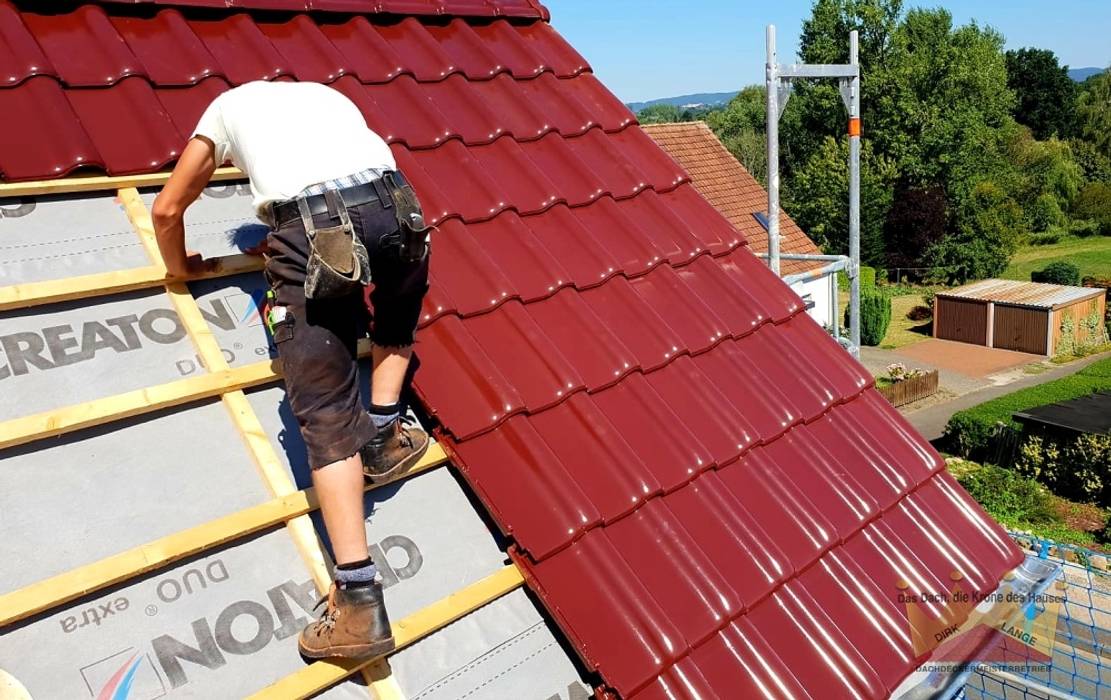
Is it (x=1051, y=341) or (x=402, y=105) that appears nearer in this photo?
(x=402, y=105)

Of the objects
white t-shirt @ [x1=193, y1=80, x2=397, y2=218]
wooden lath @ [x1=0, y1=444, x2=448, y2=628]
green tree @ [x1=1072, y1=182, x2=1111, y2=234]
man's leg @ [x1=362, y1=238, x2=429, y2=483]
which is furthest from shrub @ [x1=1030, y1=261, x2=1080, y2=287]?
wooden lath @ [x1=0, y1=444, x2=448, y2=628]

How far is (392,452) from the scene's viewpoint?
8.66 ft

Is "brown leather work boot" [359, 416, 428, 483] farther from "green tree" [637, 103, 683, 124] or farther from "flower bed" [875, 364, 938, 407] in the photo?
"green tree" [637, 103, 683, 124]

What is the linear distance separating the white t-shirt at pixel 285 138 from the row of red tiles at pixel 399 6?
5.15 ft

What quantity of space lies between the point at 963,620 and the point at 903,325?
28613 millimetres

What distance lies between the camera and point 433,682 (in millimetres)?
2250

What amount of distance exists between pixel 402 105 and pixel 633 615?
102 inches

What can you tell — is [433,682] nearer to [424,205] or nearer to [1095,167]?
[424,205]

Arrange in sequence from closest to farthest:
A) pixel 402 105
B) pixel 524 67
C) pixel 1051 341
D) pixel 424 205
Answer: pixel 424 205, pixel 402 105, pixel 524 67, pixel 1051 341

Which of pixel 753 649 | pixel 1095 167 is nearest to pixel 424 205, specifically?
pixel 753 649

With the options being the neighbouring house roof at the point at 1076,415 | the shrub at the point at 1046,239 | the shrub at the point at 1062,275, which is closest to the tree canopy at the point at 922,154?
the shrub at the point at 1046,239

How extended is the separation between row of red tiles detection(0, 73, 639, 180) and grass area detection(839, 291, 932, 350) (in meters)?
24.5

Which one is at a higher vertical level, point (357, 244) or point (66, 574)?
point (357, 244)

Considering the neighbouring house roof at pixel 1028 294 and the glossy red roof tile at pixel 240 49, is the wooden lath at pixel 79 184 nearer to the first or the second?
the glossy red roof tile at pixel 240 49
